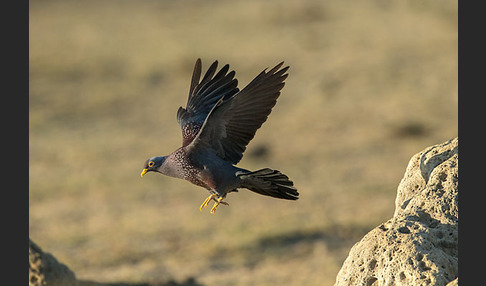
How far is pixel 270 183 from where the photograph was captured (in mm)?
8422

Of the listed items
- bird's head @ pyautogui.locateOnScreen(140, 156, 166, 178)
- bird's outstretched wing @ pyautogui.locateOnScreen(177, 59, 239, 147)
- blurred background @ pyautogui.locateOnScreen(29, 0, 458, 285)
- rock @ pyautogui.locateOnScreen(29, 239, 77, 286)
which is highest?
blurred background @ pyautogui.locateOnScreen(29, 0, 458, 285)

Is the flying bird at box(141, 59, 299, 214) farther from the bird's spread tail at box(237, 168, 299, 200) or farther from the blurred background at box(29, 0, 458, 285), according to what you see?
the blurred background at box(29, 0, 458, 285)

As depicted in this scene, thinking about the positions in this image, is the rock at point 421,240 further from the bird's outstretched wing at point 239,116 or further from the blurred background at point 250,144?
the blurred background at point 250,144

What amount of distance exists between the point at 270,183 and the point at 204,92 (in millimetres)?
1530

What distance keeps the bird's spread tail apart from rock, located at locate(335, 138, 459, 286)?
818mm

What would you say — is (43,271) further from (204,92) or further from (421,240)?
(421,240)

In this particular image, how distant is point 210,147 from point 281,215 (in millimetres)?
11300

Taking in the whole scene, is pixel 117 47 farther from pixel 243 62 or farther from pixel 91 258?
pixel 91 258

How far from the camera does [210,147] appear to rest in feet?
28.4

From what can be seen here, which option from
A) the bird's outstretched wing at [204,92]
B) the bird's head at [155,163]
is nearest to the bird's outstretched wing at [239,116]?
the bird's head at [155,163]

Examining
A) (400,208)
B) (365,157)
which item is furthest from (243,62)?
(400,208)

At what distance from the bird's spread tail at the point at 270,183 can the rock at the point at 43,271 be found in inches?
161

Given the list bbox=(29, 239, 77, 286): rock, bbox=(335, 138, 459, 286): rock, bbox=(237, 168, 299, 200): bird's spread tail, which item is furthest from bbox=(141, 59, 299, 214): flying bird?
bbox=(29, 239, 77, 286): rock

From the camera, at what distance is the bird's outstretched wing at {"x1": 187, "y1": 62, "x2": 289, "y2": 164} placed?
328 inches
